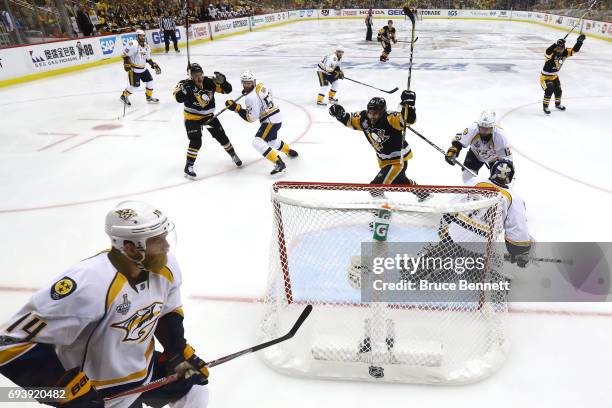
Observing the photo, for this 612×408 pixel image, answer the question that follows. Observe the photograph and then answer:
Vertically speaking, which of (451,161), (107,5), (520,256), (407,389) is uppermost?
(107,5)

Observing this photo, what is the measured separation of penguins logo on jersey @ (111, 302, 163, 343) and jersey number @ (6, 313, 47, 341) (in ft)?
0.68

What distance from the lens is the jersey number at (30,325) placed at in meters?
1.17

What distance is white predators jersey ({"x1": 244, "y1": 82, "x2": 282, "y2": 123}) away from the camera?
192 inches

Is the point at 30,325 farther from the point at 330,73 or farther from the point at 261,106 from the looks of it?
the point at 330,73

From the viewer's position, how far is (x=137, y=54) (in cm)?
831

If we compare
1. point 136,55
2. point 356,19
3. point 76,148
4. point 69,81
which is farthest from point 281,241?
point 356,19

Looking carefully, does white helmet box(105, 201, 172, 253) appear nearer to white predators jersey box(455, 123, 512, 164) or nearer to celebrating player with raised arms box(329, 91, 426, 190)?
celebrating player with raised arms box(329, 91, 426, 190)

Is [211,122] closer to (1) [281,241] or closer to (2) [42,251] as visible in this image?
(2) [42,251]

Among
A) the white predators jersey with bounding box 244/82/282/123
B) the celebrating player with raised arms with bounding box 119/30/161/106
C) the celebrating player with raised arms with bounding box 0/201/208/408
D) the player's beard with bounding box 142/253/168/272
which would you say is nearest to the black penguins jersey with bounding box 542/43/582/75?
the white predators jersey with bounding box 244/82/282/123

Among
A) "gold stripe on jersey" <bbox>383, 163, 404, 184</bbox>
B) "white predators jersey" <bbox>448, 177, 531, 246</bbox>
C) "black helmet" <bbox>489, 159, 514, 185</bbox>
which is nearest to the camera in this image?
"white predators jersey" <bbox>448, 177, 531, 246</bbox>

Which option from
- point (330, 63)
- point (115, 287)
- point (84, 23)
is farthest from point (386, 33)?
point (115, 287)

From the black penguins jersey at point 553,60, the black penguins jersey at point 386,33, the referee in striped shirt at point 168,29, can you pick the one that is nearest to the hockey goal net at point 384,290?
the black penguins jersey at point 553,60

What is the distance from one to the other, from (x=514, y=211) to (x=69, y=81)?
11.2 meters

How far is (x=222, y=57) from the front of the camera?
14234 mm
